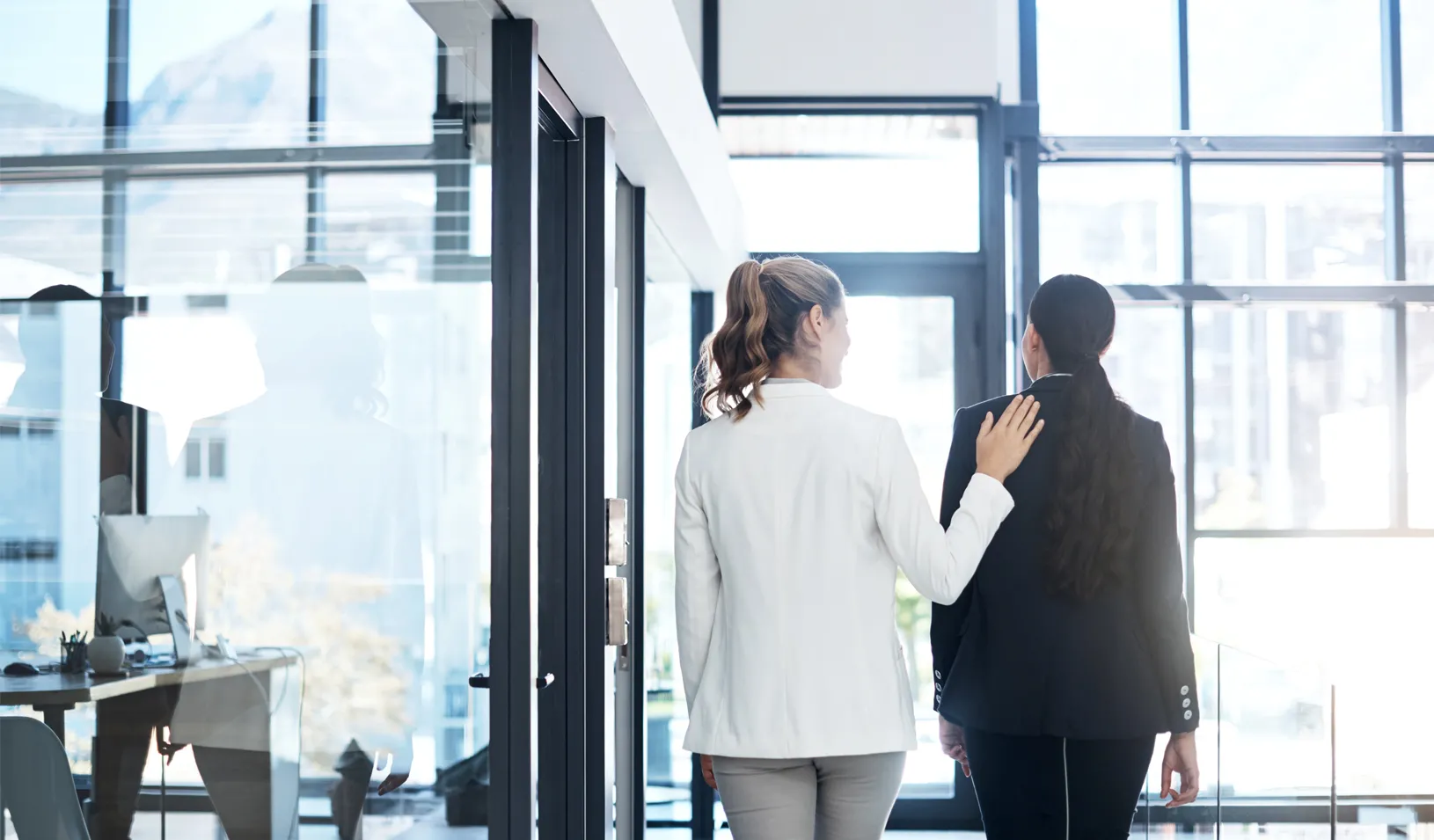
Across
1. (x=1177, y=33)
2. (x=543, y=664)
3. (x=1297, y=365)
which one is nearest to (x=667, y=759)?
(x=543, y=664)

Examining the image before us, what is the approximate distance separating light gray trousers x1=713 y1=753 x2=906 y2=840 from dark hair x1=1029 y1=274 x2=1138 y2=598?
0.39 meters

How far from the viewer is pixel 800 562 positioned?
1660mm

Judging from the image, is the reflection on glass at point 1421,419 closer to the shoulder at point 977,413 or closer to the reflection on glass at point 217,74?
the shoulder at point 977,413

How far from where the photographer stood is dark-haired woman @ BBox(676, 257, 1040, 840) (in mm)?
1650

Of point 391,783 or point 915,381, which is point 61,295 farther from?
point 915,381

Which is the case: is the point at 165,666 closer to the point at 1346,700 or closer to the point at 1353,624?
the point at 1346,700

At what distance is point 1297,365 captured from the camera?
5051 mm

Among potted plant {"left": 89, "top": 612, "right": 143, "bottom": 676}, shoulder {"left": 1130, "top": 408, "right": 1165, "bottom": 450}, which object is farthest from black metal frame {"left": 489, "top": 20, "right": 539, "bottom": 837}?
shoulder {"left": 1130, "top": 408, "right": 1165, "bottom": 450}

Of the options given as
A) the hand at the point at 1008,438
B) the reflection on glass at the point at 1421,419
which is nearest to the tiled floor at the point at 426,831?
the hand at the point at 1008,438

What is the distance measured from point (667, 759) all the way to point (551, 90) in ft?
8.70

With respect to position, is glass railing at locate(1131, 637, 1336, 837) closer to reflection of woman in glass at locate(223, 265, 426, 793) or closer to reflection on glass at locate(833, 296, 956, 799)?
reflection on glass at locate(833, 296, 956, 799)

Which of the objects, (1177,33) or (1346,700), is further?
(1177,33)

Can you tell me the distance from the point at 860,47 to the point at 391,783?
389 cm

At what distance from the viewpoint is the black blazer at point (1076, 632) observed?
5.85 feet
